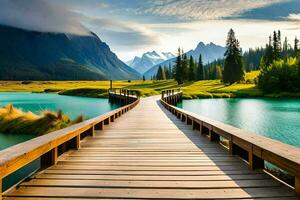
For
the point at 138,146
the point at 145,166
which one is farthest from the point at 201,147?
the point at 145,166

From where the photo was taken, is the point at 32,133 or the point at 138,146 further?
the point at 32,133

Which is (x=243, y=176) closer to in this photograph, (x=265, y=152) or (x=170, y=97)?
(x=265, y=152)

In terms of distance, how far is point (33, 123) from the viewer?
20422 millimetres

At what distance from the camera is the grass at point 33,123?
1994 centimetres

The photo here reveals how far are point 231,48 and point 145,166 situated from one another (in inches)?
3451

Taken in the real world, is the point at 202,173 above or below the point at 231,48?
below

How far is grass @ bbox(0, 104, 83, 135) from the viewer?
19938mm

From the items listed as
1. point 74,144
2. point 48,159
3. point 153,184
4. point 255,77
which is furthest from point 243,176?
point 255,77

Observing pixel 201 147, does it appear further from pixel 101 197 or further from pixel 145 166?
pixel 101 197

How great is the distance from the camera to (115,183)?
210 inches

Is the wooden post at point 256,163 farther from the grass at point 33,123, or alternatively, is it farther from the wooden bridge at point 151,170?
the grass at point 33,123

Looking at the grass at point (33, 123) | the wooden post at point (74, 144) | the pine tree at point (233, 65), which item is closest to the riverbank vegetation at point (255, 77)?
the pine tree at point (233, 65)

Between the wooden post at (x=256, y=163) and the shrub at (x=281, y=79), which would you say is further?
the shrub at (x=281, y=79)

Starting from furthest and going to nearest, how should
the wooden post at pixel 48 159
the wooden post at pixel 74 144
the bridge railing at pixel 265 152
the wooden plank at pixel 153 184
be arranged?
1. the wooden post at pixel 74 144
2. the wooden post at pixel 48 159
3. the wooden plank at pixel 153 184
4. the bridge railing at pixel 265 152
